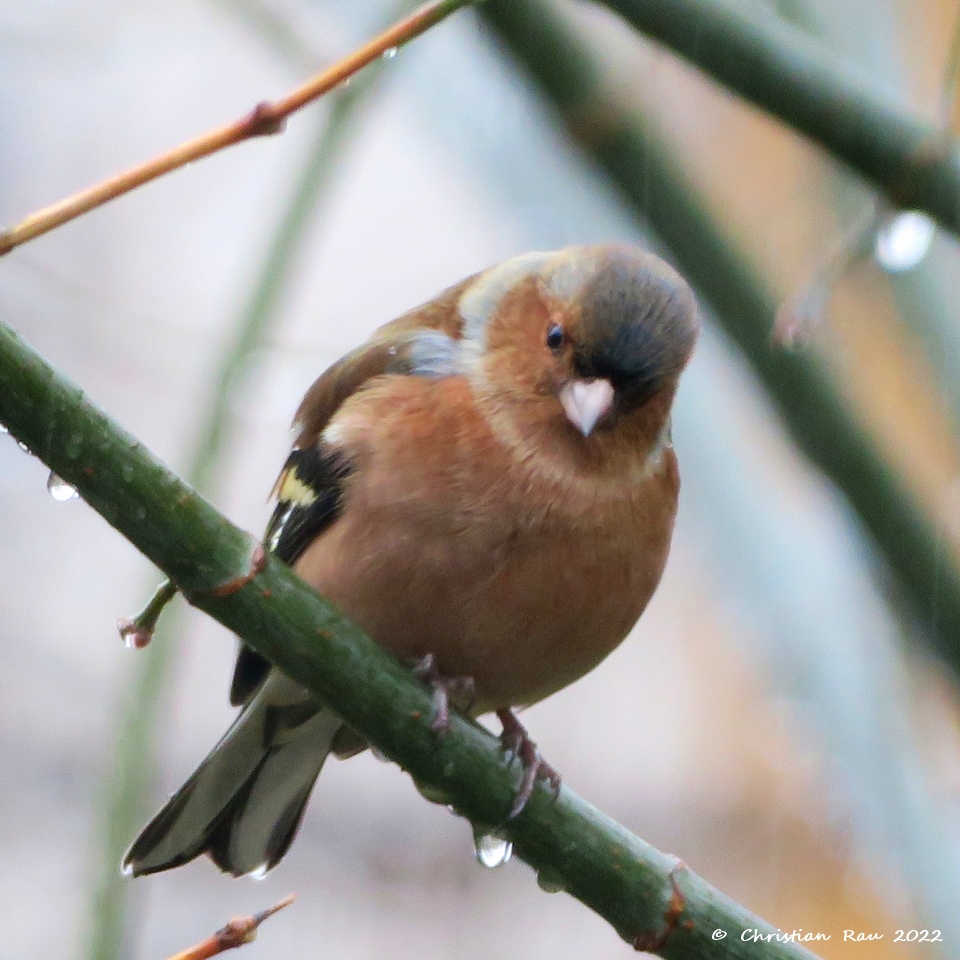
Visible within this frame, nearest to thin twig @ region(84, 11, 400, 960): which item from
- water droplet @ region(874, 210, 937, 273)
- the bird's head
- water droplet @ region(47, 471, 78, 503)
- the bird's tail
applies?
the bird's tail

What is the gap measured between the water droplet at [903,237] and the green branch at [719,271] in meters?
0.26

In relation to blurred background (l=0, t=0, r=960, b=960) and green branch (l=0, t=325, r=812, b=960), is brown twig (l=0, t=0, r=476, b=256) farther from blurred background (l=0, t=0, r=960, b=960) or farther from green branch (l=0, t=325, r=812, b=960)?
blurred background (l=0, t=0, r=960, b=960)

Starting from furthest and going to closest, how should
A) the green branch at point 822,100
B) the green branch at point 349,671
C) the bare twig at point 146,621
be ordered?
the green branch at point 822,100 → the bare twig at point 146,621 → the green branch at point 349,671

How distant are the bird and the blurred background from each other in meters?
0.20

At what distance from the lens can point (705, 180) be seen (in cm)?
309

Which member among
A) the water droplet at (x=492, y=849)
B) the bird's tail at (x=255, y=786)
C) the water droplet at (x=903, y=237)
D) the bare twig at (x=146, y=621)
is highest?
the water droplet at (x=903, y=237)

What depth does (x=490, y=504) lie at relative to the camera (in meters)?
2.56

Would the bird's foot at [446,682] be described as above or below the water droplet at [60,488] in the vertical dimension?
below

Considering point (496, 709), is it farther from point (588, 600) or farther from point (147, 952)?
point (147, 952)

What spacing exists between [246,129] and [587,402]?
1156 mm

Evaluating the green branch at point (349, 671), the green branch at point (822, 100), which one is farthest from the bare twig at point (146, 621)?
the green branch at point (822, 100)

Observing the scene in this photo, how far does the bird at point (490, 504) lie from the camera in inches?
100

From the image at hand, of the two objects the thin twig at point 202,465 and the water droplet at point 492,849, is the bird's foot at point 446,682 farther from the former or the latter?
the thin twig at point 202,465

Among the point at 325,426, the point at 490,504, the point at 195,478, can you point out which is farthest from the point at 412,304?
the point at 490,504
